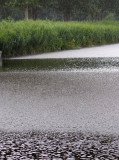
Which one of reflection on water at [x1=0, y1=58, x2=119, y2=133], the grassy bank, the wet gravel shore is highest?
the grassy bank

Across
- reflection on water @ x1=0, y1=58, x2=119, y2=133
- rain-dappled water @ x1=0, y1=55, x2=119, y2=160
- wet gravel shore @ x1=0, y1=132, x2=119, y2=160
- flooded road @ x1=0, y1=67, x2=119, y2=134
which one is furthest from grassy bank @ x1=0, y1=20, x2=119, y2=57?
wet gravel shore @ x1=0, y1=132, x2=119, y2=160

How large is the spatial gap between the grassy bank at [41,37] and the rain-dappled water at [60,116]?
22.1 ft

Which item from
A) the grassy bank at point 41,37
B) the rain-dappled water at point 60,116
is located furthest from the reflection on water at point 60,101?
the grassy bank at point 41,37

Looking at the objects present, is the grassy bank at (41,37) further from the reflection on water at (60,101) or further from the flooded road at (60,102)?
the flooded road at (60,102)

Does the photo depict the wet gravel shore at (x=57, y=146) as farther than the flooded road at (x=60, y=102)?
No

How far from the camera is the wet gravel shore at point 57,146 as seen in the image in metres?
4.21

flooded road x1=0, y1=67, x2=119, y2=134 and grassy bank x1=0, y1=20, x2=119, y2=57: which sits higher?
grassy bank x1=0, y1=20, x2=119, y2=57

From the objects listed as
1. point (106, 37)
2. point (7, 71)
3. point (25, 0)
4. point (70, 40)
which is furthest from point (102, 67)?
point (25, 0)

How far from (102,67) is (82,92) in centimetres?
497

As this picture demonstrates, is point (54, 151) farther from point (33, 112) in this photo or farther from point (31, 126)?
point (33, 112)

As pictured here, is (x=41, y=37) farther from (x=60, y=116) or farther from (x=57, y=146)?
(x=57, y=146)

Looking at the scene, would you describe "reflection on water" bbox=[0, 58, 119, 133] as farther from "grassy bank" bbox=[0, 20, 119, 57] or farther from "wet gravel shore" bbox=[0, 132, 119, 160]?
"grassy bank" bbox=[0, 20, 119, 57]

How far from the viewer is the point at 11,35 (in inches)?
687

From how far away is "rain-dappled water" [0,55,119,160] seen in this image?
4449 mm
